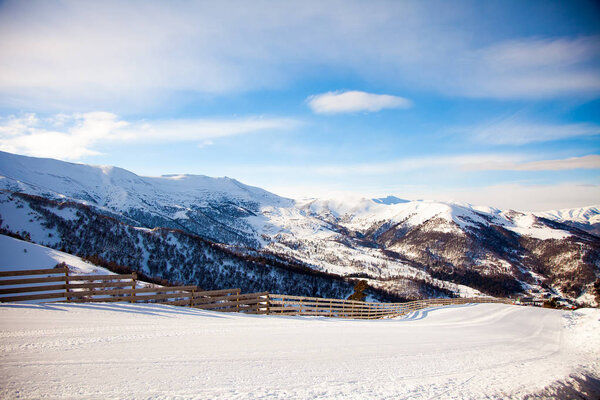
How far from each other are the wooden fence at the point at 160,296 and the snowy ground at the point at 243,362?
1226mm

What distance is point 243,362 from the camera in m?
6.61

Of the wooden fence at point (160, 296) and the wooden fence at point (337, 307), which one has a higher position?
the wooden fence at point (160, 296)

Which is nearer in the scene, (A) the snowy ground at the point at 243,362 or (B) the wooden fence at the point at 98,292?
(A) the snowy ground at the point at 243,362

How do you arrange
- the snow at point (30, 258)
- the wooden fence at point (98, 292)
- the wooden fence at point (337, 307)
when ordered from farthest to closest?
the snow at point (30, 258) → the wooden fence at point (337, 307) → the wooden fence at point (98, 292)

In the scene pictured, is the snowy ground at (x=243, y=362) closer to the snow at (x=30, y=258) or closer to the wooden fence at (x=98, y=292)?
the wooden fence at (x=98, y=292)

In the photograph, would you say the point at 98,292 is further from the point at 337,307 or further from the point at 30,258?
the point at 30,258

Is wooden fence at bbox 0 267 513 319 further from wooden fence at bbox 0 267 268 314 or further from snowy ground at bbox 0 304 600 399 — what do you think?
snowy ground at bbox 0 304 600 399

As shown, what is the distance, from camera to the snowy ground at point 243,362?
516 cm

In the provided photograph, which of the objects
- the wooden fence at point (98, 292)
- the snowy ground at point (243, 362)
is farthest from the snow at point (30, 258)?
the snowy ground at point (243, 362)

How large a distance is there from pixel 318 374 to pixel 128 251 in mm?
118391

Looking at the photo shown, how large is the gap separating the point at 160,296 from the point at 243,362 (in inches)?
423

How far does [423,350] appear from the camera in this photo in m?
9.06

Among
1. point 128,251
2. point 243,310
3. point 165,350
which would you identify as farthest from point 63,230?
point 165,350

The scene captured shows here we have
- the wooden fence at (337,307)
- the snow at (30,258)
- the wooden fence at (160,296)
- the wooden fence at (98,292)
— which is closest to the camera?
the wooden fence at (98,292)
